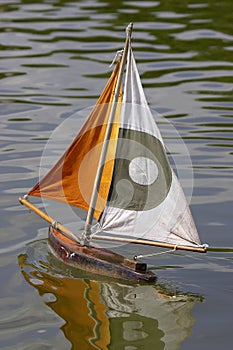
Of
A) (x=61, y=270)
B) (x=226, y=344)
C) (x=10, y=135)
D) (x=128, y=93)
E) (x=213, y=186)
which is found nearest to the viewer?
(x=226, y=344)

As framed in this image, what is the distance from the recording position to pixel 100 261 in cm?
1811

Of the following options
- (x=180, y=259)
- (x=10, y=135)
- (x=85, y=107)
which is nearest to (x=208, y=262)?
(x=180, y=259)

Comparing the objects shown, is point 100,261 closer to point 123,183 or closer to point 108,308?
point 108,308

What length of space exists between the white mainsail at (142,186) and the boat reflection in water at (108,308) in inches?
43.8

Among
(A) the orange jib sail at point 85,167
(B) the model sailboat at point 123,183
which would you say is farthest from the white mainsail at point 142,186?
(A) the orange jib sail at point 85,167

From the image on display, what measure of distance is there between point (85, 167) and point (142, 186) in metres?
1.56

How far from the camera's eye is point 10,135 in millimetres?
28891

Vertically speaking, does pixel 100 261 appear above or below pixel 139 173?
below

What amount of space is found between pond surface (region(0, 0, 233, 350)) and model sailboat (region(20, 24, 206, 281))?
1.80 ft

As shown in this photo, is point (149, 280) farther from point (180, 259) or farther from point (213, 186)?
point (213, 186)

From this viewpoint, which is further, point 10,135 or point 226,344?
point 10,135

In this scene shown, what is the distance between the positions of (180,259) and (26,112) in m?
13.2

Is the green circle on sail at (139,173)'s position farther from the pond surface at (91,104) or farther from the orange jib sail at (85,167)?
the pond surface at (91,104)

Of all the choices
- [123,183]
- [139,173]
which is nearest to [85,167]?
[123,183]
